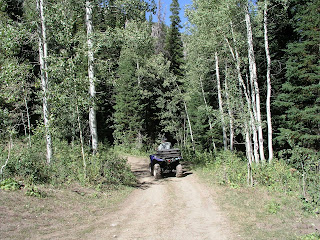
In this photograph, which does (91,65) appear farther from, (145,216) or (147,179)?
(145,216)

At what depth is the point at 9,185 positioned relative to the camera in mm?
7910

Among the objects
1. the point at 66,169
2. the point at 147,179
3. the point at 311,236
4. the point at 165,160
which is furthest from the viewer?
the point at 147,179

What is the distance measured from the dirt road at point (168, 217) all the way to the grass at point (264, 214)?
0.45 meters

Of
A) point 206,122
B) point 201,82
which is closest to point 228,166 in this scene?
point 201,82

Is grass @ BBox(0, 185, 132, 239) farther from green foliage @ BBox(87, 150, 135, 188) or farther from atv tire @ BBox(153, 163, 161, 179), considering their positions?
atv tire @ BBox(153, 163, 161, 179)

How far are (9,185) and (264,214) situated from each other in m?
7.90

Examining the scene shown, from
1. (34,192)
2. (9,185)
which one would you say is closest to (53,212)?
(34,192)

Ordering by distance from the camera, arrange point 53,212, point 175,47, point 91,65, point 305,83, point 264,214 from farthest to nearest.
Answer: point 175,47 → point 305,83 → point 91,65 → point 264,214 → point 53,212

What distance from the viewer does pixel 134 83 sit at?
30875 mm

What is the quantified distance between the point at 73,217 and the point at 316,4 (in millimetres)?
19104

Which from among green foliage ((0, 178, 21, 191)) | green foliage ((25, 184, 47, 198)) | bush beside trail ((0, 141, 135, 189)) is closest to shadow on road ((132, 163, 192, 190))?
bush beside trail ((0, 141, 135, 189))

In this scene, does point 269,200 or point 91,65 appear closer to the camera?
point 269,200

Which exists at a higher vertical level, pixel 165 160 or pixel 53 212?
pixel 165 160

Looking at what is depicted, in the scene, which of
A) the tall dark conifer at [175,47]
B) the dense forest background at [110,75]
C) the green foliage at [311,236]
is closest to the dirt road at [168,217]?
the green foliage at [311,236]
